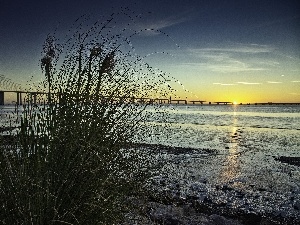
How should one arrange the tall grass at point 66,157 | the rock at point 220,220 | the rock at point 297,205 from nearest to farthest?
the tall grass at point 66,157 < the rock at point 220,220 < the rock at point 297,205

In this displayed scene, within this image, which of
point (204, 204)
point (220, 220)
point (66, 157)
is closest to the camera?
point (66, 157)

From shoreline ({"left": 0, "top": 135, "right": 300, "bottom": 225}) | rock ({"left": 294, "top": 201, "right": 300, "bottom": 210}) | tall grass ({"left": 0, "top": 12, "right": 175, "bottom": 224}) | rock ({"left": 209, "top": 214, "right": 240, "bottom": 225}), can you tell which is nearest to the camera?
tall grass ({"left": 0, "top": 12, "right": 175, "bottom": 224})

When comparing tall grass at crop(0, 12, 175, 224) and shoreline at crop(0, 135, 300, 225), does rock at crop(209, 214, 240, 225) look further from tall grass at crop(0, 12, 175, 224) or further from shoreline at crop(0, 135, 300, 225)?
tall grass at crop(0, 12, 175, 224)

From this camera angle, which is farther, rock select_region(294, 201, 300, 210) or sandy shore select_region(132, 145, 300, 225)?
rock select_region(294, 201, 300, 210)

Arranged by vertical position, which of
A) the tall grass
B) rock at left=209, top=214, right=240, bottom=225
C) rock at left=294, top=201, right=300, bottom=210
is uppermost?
the tall grass

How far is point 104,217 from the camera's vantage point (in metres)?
2.55

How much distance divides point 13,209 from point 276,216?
3.87 m

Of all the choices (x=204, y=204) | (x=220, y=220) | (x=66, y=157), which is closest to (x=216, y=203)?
(x=204, y=204)

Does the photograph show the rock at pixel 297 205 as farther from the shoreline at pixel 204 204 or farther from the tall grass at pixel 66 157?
the tall grass at pixel 66 157

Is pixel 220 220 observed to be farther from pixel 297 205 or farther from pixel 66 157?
pixel 66 157

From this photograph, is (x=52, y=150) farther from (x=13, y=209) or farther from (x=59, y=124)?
(x=13, y=209)

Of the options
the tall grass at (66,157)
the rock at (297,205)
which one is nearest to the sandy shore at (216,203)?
the rock at (297,205)

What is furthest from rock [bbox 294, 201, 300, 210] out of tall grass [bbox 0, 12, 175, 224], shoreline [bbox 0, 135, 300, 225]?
tall grass [bbox 0, 12, 175, 224]

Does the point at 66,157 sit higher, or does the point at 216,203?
the point at 66,157
